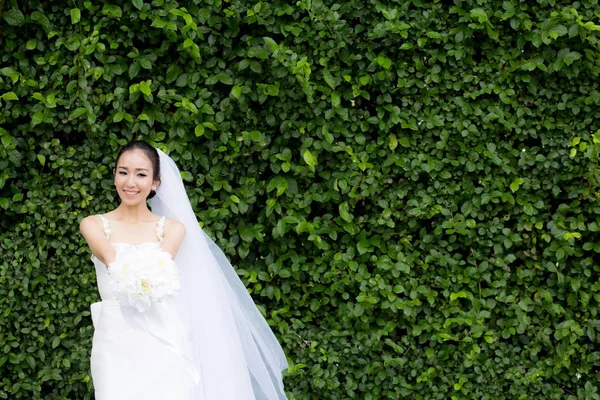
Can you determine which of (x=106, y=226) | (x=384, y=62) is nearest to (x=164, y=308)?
(x=106, y=226)

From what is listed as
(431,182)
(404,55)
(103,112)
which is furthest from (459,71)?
(103,112)

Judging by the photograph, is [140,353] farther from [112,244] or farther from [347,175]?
[347,175]

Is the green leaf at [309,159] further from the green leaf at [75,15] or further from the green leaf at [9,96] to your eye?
the green leaf at [9,96]

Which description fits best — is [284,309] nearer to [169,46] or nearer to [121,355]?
[121,355]

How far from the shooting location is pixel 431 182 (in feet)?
16.6

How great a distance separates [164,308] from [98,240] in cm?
46

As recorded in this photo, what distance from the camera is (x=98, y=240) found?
3.94 meters

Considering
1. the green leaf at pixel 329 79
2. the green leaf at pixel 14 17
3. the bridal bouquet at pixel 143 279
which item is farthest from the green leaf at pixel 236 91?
the bridal bouquet at pixel 143 279

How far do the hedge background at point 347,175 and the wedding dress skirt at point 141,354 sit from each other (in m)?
1.09

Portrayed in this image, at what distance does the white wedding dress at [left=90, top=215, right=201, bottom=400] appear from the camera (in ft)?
12.2

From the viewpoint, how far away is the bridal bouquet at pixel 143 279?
3.64 meters

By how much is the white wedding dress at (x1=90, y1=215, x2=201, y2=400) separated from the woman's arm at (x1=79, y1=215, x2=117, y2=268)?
0.05m

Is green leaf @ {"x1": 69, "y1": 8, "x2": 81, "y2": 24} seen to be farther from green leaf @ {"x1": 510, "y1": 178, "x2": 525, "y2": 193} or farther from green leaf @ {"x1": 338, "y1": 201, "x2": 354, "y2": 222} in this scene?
green leaf @ {"x1": 510, "y1": 178, "x2": 525, "y2": 193}

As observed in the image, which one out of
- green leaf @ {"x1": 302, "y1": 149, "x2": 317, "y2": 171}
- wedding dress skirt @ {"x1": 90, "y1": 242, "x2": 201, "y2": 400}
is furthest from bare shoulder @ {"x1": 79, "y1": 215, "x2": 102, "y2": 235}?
green leaf @ {"x1": 302, "y1": 149, "x2": 317, "y2": 171}
